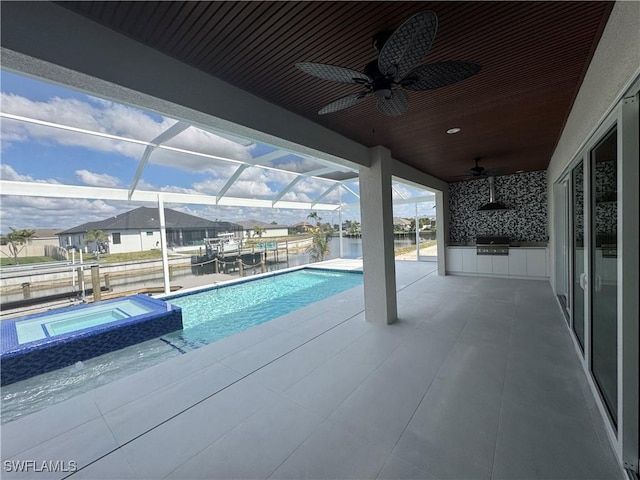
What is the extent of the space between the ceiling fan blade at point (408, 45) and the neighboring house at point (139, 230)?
6719mm

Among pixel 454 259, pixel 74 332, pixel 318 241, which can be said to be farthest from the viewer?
pixel 318 241

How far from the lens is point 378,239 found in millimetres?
3990

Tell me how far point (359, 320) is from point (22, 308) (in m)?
6.54

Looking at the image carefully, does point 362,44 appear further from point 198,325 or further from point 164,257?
point 164,257

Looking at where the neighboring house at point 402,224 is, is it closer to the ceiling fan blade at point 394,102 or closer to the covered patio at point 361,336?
the covered patio at point 361,336

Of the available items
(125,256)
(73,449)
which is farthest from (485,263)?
(125,256)

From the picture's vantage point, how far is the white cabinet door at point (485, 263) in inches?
271

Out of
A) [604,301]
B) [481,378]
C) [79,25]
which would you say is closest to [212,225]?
[79,25]

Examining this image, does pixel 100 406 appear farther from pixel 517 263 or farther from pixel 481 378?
pixel 517 263

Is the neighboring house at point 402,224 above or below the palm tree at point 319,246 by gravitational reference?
above

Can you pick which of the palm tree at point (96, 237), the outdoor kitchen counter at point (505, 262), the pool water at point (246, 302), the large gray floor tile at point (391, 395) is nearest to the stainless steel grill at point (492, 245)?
the outdoor kitchen counter at point (505, 262)

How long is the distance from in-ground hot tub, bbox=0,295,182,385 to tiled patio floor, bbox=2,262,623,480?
6.01 ft

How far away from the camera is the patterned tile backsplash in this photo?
6.82 meters

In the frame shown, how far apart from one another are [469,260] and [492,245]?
677 millimetres
